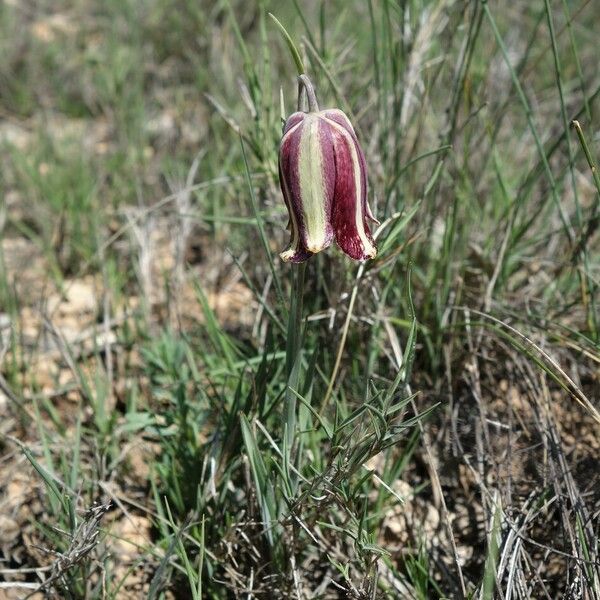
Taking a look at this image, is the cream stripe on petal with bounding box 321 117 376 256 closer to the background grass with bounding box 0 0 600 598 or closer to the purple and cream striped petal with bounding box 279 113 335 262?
the purple and cream striped petal with bounding box 279 113 335 262

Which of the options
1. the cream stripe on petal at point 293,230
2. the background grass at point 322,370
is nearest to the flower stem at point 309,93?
the cream stripe on petal at point 293,230

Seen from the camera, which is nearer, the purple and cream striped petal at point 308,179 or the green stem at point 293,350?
the purple and cream striped petal at point 308,179

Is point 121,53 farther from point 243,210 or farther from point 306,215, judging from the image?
point 306,215

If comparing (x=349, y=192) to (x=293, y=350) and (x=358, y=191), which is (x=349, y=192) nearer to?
(x=358, y=191)

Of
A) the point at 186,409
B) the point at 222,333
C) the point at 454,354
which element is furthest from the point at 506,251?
the point at 186,409

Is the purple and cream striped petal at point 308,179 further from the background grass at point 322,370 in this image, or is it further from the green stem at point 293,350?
the background grass at point 322,370

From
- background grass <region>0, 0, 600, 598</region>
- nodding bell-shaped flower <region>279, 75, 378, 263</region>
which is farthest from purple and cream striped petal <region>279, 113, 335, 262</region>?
background grass <region>0, 0, 600, 598</region>
